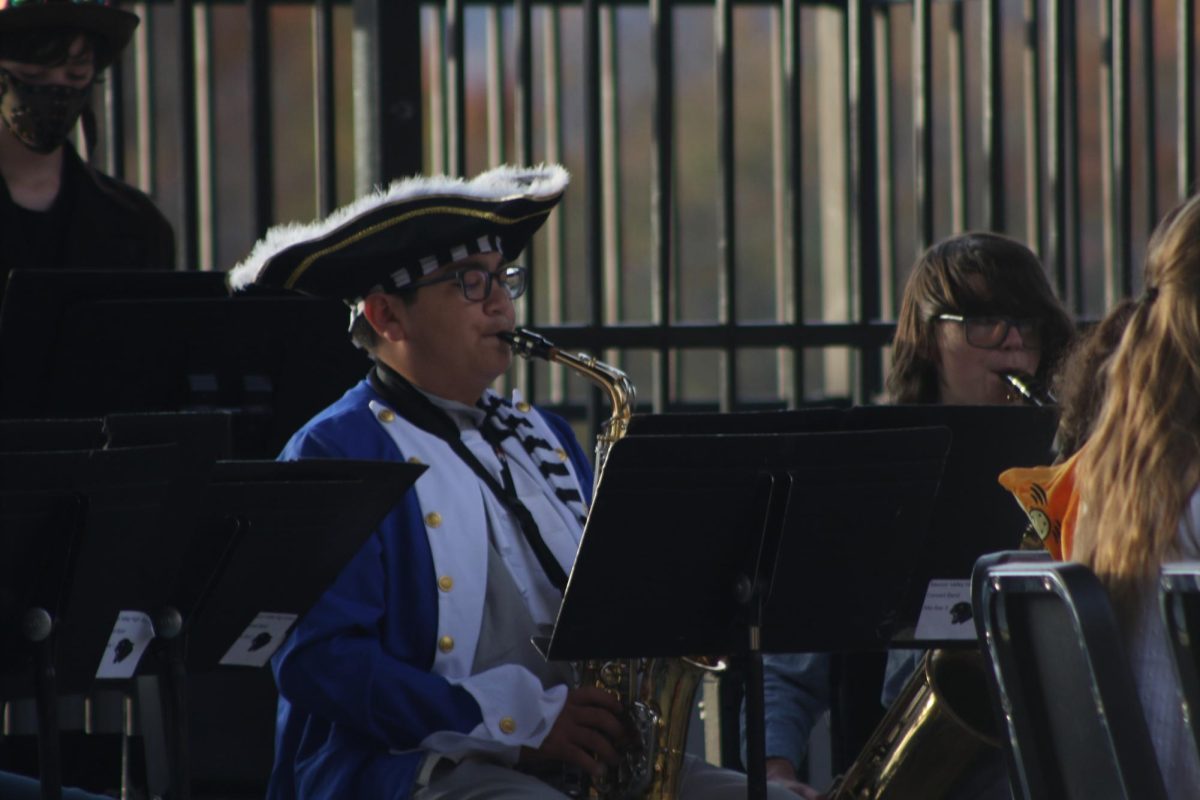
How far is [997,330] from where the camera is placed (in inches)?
159

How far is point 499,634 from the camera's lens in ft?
10.7

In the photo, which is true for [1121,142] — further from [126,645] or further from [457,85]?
[126,645]

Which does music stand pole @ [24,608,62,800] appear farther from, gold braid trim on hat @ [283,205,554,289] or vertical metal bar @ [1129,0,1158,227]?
vertical metal bar @ [1129,0,1158,227]

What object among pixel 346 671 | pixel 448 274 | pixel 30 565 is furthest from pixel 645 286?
pixel 30 565

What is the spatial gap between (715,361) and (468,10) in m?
2.47

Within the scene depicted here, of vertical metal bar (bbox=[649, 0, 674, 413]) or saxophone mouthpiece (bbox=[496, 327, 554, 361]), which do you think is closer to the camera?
saxophone mouthpiece (bbox=[496, 327, 554, 361])

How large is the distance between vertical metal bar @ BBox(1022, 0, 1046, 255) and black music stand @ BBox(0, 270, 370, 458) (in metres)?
2.43

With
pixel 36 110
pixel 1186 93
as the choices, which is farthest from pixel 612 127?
pixel 36 110

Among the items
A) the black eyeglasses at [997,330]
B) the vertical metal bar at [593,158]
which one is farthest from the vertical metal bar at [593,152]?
the black eyeglasses at [997,330]

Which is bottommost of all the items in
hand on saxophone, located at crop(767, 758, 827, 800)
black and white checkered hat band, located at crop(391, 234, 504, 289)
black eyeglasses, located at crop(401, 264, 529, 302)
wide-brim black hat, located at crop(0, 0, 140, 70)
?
hand on saxophone, located at crop(767, 758, 827, 800)

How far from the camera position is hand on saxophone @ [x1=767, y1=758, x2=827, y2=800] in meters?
3.64

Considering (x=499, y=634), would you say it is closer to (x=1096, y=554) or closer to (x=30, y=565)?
(x=30, y=565)

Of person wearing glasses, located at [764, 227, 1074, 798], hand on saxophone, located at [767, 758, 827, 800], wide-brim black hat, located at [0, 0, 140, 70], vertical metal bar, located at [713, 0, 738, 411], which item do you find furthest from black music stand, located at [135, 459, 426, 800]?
vertical metal bar, located at [713, 0, 738, 411]

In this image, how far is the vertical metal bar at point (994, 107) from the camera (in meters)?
5.07
